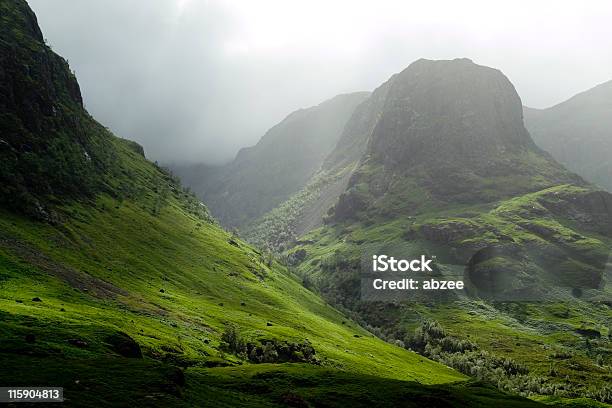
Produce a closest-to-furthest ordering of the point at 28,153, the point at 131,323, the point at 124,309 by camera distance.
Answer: the point at 131,323 → the point at 124,309 → the point at 28,153

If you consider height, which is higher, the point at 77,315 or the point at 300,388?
the point at 77,315

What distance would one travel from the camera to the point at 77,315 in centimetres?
7444

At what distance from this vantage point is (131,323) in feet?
285

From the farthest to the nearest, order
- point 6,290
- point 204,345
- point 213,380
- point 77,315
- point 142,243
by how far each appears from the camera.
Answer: point 142,243
point 204,345
point 6,290
point 77,315
point 213,380

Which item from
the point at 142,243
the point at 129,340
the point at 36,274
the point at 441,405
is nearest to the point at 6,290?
the point at 36,274

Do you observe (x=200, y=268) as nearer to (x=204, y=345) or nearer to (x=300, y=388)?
(x=204, y=345)

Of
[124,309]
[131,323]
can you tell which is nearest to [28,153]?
[124,309]

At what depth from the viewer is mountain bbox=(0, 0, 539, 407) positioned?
4381 centimetres

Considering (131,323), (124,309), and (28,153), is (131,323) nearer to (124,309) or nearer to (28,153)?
(124,309)

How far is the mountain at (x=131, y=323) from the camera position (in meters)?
43.8

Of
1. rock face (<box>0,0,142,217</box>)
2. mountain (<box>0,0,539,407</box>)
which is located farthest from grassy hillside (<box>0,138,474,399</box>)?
rock face (<box>0,0,142,217</box>)

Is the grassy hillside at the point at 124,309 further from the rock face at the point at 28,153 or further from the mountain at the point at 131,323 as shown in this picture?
the rock face at the point at 28,153

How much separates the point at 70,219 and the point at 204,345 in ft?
278

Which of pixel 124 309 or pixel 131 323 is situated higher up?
pixel 124 309
